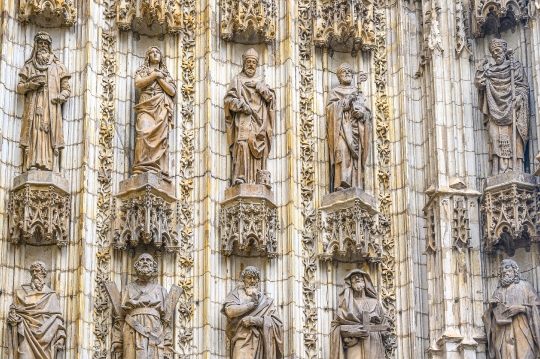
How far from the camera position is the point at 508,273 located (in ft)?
67.7

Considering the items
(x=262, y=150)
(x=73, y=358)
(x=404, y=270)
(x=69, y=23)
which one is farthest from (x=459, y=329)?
(x=69, y=23)

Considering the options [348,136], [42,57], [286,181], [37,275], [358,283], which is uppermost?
[42,57]

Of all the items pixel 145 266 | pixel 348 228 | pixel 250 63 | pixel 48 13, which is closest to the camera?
pixel 145 266

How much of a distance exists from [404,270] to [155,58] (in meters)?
4.74

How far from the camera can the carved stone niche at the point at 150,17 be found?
877 inches

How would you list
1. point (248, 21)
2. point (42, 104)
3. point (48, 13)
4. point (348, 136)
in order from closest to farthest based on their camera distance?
point (42, 104) → point (348, 136) → point (48, 13) → point (248, 21)

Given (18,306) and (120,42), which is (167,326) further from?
(120,42)

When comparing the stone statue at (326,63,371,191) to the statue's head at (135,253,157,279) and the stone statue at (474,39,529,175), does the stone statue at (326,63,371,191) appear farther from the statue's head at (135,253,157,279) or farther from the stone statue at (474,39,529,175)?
the statue's head at (135,253,157,279)

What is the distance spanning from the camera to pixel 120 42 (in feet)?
73.4

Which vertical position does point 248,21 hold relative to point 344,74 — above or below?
above

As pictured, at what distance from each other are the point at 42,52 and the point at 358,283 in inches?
221

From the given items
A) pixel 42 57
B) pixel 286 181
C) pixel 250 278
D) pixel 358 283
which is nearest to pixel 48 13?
pixel 42 57

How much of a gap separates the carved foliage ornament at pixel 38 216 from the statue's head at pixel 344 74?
15.0 feet

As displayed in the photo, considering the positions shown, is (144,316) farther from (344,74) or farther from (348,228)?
(344,74)
